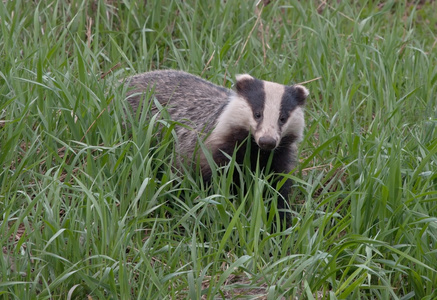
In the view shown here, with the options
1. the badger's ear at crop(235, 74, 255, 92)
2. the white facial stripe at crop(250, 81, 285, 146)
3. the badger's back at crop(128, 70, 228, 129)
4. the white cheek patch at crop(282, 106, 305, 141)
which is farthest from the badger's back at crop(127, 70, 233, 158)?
the white cheek patch at crop(282, 106, 305, 141)

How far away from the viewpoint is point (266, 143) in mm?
3828

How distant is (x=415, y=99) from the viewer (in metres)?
4.99

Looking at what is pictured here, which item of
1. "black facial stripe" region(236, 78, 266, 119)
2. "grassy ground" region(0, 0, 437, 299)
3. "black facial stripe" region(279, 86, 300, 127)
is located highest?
"black facial stripe" region(236, 78, 266, 119)

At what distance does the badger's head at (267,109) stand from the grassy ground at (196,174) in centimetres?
24

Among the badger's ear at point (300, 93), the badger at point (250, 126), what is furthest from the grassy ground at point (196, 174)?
the badger's ear at point (300, 93)

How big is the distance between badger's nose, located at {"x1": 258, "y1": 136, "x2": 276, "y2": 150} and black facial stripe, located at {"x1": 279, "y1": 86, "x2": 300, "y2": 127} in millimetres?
286

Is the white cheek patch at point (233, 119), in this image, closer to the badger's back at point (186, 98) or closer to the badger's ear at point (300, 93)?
the badger's back at point (186, 98)

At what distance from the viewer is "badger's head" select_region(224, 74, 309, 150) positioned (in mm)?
4031

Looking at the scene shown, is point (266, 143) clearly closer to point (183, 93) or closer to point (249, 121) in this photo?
point (249, 121)

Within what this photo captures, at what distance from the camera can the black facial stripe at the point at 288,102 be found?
13.6ft

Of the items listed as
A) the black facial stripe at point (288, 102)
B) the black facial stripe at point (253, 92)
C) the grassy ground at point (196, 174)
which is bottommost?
the grassy ground at point (196, 174)

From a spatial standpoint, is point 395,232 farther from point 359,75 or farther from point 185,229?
point 359,75

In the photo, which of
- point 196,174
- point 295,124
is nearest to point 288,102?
point 295,124

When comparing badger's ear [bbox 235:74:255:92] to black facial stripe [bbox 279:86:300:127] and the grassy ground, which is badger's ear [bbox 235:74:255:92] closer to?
black facial stripe [bbox 279:86:300:127]
